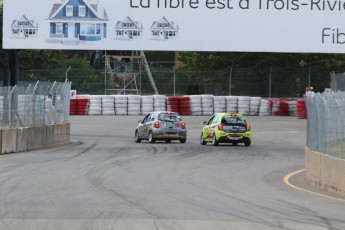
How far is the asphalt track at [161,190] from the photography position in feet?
45.0

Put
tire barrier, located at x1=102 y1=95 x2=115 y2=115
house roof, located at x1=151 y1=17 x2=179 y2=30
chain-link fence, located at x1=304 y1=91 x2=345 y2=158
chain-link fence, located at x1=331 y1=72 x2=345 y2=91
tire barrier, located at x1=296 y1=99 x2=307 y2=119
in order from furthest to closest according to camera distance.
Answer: tire barrier, located at x1=102 y1=95 x2=115 y2=115
tire barrier, located at x1=296 y1=99 x2=307 y2=119
chain-link fence, located at x1=331 y1=72 x2=345 y2=91
house roof, located at x1=151 y1=17 x2=179 y2=30
chain-link fence, located at x1=304 y1=91 x2=345 y2=158

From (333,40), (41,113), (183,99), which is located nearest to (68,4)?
(41,113)

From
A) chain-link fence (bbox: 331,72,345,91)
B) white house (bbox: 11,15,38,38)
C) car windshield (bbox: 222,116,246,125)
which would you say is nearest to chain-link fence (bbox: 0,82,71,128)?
white house (bbox: 11,15,38,38)

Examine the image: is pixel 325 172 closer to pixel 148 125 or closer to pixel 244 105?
pixel 148 125

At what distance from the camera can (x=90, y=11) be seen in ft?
114

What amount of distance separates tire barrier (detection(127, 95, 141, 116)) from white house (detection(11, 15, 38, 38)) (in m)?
26.4

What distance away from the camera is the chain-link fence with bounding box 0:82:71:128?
31.0m

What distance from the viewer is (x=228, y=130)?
3625 centimetres

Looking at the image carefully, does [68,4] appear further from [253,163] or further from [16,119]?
[253,163]

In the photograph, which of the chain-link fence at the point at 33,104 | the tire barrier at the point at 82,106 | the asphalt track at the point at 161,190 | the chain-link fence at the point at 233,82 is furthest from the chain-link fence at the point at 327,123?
the chain-link fence at the point at 233,82

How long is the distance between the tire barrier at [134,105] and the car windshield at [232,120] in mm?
24692

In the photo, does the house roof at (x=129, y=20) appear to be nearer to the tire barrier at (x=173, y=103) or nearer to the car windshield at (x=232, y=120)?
the car windshield at (x=232, y=120)

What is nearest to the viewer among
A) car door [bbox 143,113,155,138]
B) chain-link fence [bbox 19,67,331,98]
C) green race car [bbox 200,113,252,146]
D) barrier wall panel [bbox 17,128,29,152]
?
barrier wall panel [bbox 17,128,29,152]

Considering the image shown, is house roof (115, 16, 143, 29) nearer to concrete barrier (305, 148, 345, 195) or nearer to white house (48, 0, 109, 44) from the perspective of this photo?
white house (48, 0, 109, 44)
